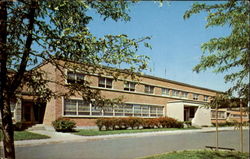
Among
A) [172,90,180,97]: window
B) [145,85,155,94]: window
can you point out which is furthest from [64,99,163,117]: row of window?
[172,90,180,97]: window

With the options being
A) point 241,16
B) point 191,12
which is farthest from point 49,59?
point 241,16

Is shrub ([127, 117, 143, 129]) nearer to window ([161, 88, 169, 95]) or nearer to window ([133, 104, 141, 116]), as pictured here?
window ([133, 104, 141, 116])

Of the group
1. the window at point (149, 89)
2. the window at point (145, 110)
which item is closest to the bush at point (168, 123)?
the window at point (145, 110)

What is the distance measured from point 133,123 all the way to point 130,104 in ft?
13.6

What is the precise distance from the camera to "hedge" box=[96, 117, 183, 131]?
24719mm

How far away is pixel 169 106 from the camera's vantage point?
3716 cm

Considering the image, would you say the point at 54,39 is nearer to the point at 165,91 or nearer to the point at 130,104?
the point at 130,104

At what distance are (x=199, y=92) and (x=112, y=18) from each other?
45.3 meters

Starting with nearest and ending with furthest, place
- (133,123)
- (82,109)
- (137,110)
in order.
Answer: (82,109), (133,123), (137,110)

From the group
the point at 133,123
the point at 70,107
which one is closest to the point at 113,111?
the point at 133,123

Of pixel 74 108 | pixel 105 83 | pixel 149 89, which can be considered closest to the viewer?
pixel 74 108

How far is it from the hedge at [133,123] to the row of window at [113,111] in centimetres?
110

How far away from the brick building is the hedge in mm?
1689

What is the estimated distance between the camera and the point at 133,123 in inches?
1080
